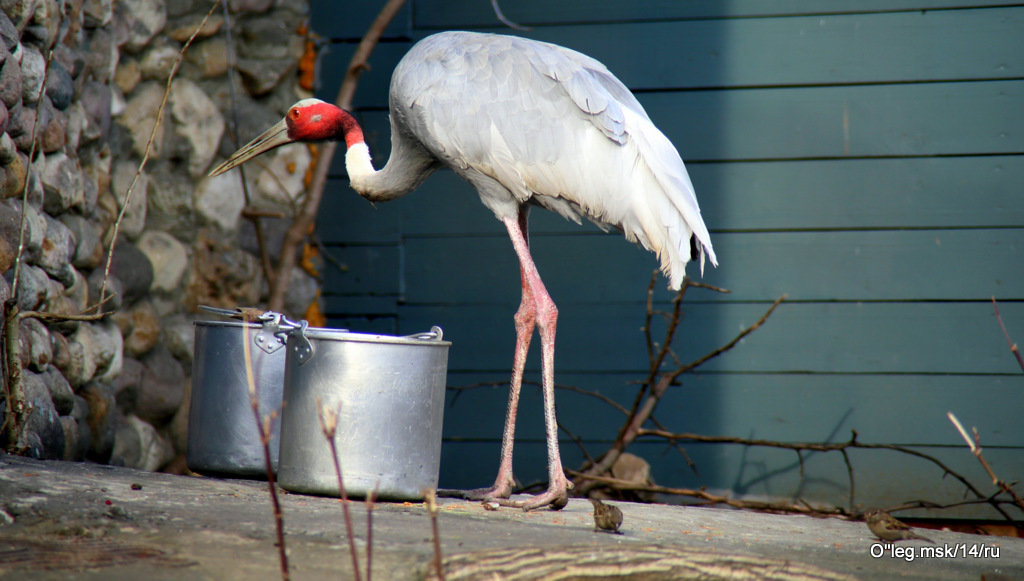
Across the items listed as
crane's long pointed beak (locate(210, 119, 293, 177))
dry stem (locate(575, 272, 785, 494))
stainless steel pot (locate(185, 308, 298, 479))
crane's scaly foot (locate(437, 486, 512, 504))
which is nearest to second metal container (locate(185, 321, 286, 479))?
stainless steel pot (locate(185, 308, 298, 479))

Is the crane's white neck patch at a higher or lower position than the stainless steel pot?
higher

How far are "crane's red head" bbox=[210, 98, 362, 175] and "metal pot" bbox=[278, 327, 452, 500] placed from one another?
1.08 meters

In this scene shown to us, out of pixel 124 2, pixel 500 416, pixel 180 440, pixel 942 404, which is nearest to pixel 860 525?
pixel 942 404

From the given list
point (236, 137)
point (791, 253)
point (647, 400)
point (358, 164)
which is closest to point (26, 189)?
point (358, 164)

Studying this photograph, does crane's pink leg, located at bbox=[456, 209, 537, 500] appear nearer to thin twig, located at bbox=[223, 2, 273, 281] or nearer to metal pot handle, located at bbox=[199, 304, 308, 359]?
metal pot handle, located at bbox=[199, 304, 308, 359]

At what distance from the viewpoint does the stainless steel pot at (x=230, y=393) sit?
2.45m

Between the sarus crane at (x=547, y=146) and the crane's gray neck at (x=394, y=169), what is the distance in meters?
0.22

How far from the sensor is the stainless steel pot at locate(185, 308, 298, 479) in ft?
8.05

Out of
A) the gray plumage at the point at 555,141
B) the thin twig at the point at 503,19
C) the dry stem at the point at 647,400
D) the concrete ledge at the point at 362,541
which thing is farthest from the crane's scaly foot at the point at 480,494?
the thin twig at the point at 503,19

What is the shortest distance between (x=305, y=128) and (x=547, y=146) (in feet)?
3.20

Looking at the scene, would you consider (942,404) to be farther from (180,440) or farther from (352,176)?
(180,440)

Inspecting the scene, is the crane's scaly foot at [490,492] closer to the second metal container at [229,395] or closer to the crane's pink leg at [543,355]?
the crane's pink leg at [543,355]

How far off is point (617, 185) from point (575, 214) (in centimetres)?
23

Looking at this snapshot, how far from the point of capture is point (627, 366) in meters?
3.50
